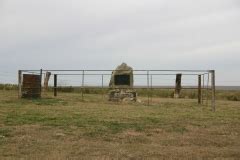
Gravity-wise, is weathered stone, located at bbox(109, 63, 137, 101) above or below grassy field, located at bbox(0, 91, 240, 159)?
above

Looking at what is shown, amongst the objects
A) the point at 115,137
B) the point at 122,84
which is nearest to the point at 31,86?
the point at 122,84

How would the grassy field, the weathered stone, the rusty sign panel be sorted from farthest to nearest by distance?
the weathered stone
the rusty sign panel
the grassy field

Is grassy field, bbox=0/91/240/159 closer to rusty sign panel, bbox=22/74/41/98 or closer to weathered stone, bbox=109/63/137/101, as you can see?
rusty sign panel, bbox=22/74/41/98

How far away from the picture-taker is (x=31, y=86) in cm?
2392

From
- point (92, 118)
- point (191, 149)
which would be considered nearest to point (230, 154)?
point (191, 149)

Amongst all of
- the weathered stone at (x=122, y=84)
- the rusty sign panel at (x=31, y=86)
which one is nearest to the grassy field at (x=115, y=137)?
the rusty sign panel at (x=31, y=86)

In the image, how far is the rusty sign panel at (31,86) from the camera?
933 inches

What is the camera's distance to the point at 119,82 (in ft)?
84.2

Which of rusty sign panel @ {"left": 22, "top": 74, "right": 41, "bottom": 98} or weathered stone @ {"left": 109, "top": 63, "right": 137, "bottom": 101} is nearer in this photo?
rusty sign panel @ {"left": 22, "top": 74, "right": 41, "bottom": 98}

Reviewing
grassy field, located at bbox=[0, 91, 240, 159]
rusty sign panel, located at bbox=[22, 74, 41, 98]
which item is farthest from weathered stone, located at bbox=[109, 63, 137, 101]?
grassy field, located at bbox=[0, 91, 240, 159]

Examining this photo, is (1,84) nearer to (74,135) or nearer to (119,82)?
(119,82)

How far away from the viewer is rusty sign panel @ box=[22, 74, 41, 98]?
23.7 metres

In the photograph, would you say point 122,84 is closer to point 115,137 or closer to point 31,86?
point 31,86

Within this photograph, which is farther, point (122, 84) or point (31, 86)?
point (122, 84)
